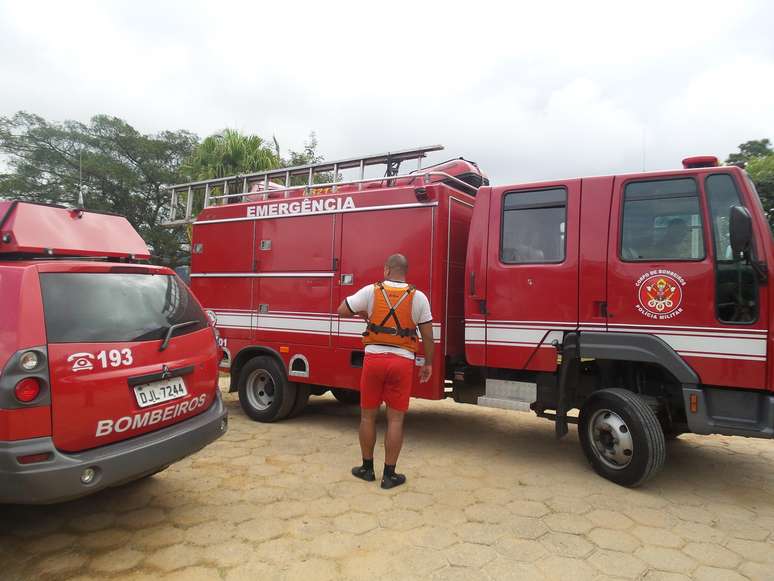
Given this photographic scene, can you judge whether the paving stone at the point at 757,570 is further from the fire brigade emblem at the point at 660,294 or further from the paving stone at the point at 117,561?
the paving stone at the point at 117,561

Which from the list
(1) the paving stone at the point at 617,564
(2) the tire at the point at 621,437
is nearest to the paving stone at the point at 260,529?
(1) the paving stone at the point at 617,564

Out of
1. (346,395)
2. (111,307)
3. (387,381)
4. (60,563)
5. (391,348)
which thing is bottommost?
(60,563)

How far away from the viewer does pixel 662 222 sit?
12.7 feet

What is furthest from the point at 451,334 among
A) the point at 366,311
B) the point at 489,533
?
the point at 489,533

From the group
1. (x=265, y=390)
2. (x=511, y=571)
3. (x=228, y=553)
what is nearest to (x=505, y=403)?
(x=511, y=571)

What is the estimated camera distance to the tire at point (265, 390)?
563cm

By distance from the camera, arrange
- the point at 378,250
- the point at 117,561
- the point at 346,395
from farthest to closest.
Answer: the point at 346,395
the point at 378,250
the point at 117,561

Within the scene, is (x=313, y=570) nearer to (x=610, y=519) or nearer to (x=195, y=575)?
(x=195, y=575)

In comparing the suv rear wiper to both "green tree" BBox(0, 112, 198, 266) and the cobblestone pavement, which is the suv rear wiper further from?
"green tree" BBox(0, 112, 198, 266)

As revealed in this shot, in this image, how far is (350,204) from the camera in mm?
5238

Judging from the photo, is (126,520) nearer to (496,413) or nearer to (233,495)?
(233,495)

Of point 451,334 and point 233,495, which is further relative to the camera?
point 451,334

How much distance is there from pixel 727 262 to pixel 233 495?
156 inches

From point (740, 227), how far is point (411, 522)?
9.72 feet
